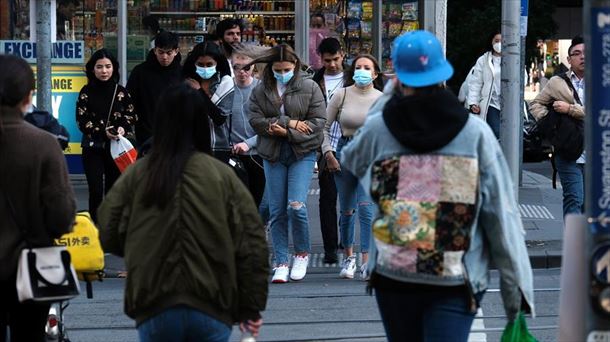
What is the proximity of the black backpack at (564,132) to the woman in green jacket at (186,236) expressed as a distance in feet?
20.9

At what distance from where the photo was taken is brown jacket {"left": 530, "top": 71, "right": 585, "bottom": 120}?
11.0 metres

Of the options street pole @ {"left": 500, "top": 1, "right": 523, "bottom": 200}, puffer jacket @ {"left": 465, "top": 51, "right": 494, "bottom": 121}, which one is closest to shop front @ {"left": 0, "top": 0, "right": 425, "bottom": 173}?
puffer jacket @ {"left": 465, "top": 51, "right": 494, "bottom": 121}

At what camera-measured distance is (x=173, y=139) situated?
4910mm

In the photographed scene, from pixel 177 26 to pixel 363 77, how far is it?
6950mm

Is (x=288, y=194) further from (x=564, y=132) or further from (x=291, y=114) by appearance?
(x=564, y=132)

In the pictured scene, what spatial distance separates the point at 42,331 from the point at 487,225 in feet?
6.33

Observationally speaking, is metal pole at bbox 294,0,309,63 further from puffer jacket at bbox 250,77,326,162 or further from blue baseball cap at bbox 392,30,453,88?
blue baseball cap at bbox 392,30,453,88

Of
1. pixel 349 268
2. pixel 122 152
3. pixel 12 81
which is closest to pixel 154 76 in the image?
pixel 122 152

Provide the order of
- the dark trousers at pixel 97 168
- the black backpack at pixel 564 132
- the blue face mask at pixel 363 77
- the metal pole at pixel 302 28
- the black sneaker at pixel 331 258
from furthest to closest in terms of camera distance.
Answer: the metal pole at pixel 302 28, the dark trousers at pixel 97 168, the black sneaker at pixel 331 258, the black backpack at pixel 564 132, the blue face mask at pixel 363 77

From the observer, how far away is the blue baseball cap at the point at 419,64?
16.4 feet

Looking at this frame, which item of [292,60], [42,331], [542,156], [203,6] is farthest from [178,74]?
[542,156]

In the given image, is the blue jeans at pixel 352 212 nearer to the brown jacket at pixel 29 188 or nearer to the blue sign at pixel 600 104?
the brown jacket at pixel 29 188

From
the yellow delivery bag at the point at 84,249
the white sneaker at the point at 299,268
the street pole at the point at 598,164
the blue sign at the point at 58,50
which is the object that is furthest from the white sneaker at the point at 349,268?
the street pole at the point at 598,164

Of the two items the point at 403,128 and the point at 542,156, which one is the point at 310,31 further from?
the point at 403,128
